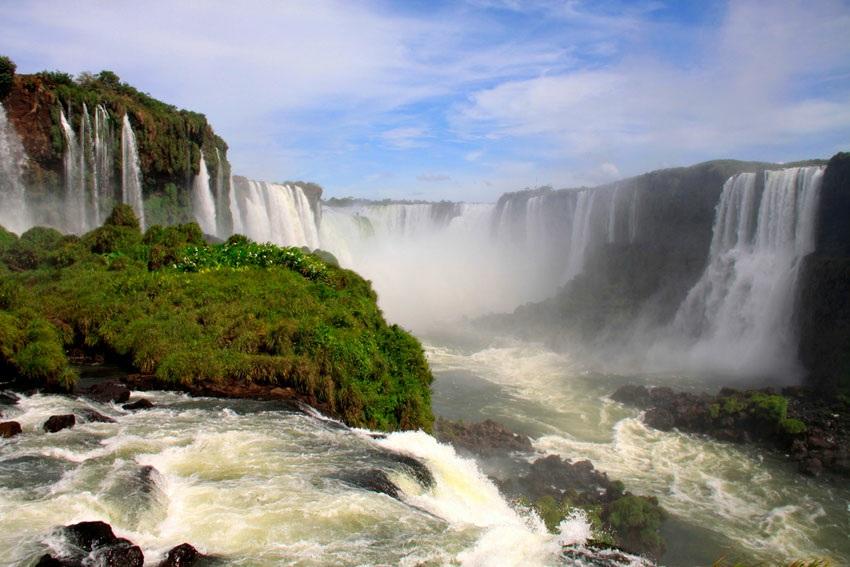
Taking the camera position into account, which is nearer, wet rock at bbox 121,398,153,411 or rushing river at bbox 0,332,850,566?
rushing river at bbox 0,332,850,566

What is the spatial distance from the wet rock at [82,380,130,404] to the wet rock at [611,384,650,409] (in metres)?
20.5

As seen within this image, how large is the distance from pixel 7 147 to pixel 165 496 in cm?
2516

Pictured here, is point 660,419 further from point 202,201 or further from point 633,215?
point 202,201

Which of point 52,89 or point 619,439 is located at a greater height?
point 52,89

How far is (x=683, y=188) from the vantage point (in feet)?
131

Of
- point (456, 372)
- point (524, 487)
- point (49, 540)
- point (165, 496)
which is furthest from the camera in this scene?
point (456, 372)

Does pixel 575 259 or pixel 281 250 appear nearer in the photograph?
pixel 281 250

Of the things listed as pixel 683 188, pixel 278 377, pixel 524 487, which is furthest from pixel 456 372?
pixel 683 188

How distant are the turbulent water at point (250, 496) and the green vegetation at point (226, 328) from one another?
181cm

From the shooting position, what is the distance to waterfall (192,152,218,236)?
36.7 metres

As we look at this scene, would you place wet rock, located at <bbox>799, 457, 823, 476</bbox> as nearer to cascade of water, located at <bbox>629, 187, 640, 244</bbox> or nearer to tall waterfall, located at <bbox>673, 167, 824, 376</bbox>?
tall waterfall, located at <bbox>673, 167, 824, 376</bbox>

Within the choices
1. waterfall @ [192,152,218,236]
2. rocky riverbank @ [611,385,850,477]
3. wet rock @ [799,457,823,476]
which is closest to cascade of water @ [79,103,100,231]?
waterfall @ [192,152,218,236]

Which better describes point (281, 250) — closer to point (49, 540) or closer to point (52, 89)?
point (49, 540)

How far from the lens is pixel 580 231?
48125 mm
